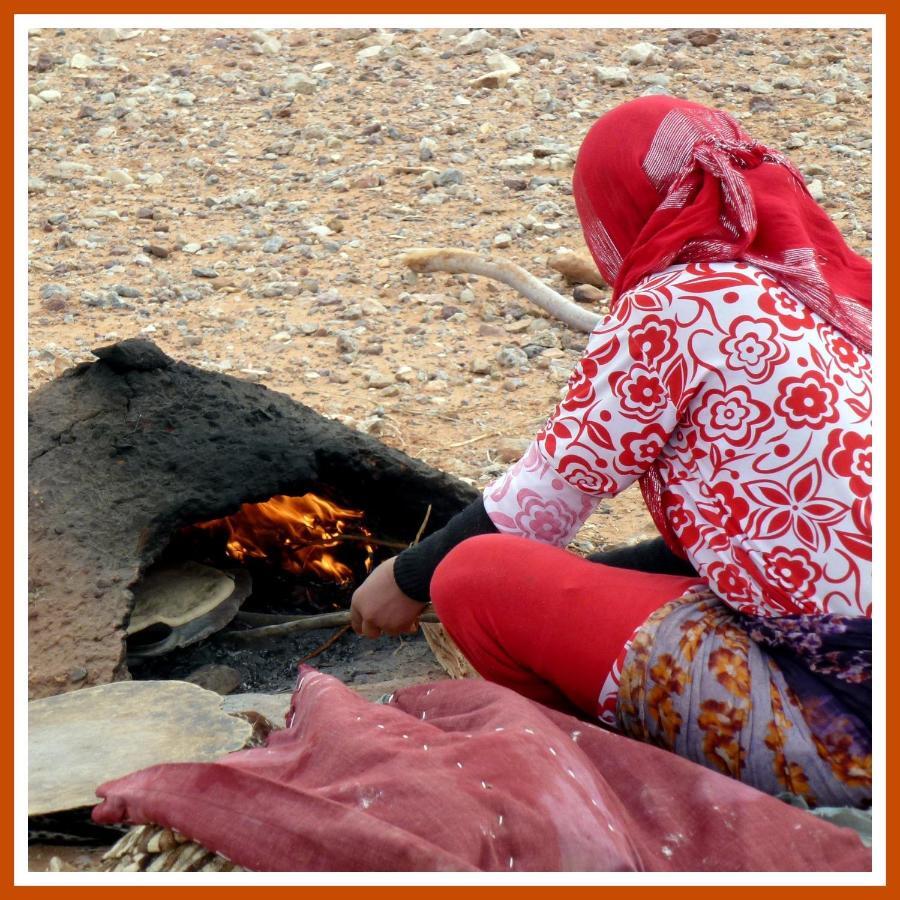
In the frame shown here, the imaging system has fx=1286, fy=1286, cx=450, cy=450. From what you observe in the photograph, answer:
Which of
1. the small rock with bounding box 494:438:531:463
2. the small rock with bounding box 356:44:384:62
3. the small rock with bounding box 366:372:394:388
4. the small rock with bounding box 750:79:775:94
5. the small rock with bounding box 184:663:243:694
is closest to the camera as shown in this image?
the small rock with bounding box 184:663:243:694

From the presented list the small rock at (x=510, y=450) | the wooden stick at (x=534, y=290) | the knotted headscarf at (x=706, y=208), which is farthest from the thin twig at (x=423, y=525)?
the wooden stick at (x=534, y=290)

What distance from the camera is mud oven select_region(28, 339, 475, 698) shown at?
10.8 feet

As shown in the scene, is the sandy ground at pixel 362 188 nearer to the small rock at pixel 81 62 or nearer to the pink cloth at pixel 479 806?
the small rock at pixel 81 62

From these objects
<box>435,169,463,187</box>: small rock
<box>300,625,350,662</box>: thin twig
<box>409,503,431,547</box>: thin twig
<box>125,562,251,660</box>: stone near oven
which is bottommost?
<box>300,625,350,662</box>: thin twig

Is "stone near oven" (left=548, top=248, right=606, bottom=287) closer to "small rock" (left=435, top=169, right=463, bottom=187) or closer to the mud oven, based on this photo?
A: "small rock" (left=435, top=169, right=463, bottom=187)

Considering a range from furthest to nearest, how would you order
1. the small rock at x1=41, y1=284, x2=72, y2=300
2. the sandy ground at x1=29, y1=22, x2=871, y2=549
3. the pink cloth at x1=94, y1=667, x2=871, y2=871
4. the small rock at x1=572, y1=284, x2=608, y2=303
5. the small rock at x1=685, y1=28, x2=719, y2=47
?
the small rock at x1=685, y1=28, x2=719, y2=47, the small rock at x1=41, y1=284, x2=72, y2=300, the small rock at x1=572, y1=284, x2=608, y2=303, the sandy ground at x1=29, y1=22, x2=871, y2=549, the pink cloth at x1=94, y1=667, x2=871, y2=871

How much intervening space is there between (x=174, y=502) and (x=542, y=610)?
133 cm

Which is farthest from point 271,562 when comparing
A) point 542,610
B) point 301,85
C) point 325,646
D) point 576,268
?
point 301,85

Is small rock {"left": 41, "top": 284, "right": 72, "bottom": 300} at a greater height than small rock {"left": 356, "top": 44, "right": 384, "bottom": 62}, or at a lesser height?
lesser

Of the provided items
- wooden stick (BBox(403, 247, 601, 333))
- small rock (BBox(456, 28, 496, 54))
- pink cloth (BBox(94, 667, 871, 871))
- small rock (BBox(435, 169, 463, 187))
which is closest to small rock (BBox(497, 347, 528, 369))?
wooden stick (BBox(403, 247, 601, 333))

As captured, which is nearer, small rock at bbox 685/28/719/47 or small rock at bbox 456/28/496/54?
small rock at bbox 685/28/719/47

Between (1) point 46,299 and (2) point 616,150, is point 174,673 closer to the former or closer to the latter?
(2) point 616,150

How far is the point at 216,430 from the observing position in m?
3.62

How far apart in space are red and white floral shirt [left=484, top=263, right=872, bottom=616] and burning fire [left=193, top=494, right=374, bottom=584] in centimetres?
156
